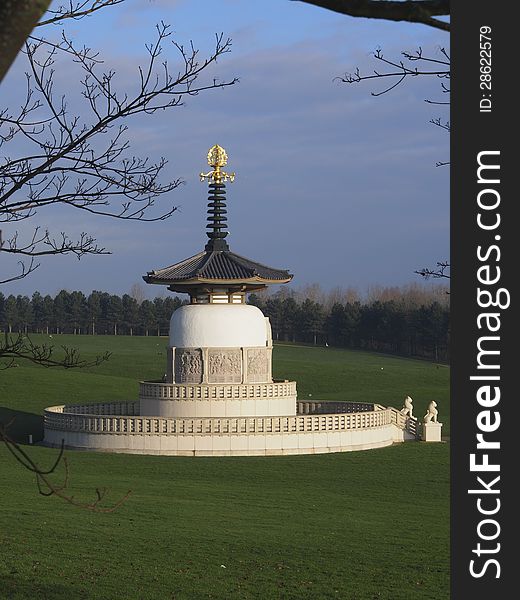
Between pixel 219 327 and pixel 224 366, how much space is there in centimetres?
139

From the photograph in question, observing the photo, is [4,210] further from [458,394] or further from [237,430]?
[237,430]

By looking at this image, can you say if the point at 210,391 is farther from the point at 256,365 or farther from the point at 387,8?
the point at 387,8

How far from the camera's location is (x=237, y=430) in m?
33.8

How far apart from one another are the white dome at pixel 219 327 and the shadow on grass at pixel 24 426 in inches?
247

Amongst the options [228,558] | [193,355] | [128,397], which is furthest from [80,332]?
[228,558]

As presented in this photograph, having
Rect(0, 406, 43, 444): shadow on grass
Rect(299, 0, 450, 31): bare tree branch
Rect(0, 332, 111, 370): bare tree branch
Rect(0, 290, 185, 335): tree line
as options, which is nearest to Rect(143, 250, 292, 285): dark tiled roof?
Rect(0, 406, 43, 444): shadow on grass

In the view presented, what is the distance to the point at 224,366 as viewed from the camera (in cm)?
3694

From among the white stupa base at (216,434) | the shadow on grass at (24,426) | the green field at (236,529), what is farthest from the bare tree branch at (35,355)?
the shadow on grass at (24,426)

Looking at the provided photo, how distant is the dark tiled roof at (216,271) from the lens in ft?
123

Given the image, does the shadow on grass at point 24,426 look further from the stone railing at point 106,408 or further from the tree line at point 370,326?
the tree line at point 370,326

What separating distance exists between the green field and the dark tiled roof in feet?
24.2

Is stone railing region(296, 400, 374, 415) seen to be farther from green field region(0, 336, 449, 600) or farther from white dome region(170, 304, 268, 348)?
white dome region(170, 304, 268, 348)

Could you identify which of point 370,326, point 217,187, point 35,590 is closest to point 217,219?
point 217,187

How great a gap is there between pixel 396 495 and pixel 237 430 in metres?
8.39
